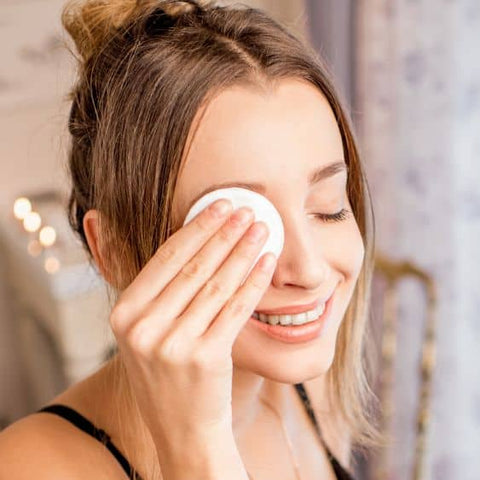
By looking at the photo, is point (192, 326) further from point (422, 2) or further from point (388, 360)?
point (422, 2)

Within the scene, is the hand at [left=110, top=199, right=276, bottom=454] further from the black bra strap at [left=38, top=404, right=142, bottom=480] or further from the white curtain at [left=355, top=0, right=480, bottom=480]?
the white curtain at [left=355, top=0, right=480, bottom=480]

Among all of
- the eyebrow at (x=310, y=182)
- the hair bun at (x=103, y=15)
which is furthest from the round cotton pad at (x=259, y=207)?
the hair bun at (x=103, y=15)

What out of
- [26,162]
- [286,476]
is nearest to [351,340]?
[286,476]

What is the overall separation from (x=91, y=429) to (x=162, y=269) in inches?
13.3

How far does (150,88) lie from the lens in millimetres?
838

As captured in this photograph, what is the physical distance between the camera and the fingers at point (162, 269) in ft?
2.31

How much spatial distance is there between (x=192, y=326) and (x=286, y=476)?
513 mm

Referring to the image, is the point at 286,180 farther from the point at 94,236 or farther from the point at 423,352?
the point at 423,352

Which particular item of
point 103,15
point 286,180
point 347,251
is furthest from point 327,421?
point 103,15

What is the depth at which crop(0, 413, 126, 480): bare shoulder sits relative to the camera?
0.91m

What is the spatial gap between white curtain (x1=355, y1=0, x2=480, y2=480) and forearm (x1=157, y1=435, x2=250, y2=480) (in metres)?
1.01

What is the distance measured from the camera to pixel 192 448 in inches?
29.5

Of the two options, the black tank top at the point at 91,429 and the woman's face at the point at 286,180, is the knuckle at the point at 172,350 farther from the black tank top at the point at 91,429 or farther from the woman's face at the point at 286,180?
the black tank top at the point at 91,429

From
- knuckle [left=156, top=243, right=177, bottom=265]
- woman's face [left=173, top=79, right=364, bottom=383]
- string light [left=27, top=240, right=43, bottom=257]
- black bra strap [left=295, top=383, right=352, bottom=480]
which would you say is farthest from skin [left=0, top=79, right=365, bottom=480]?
string light [left=27, top=240, right=43, bottom=257]
